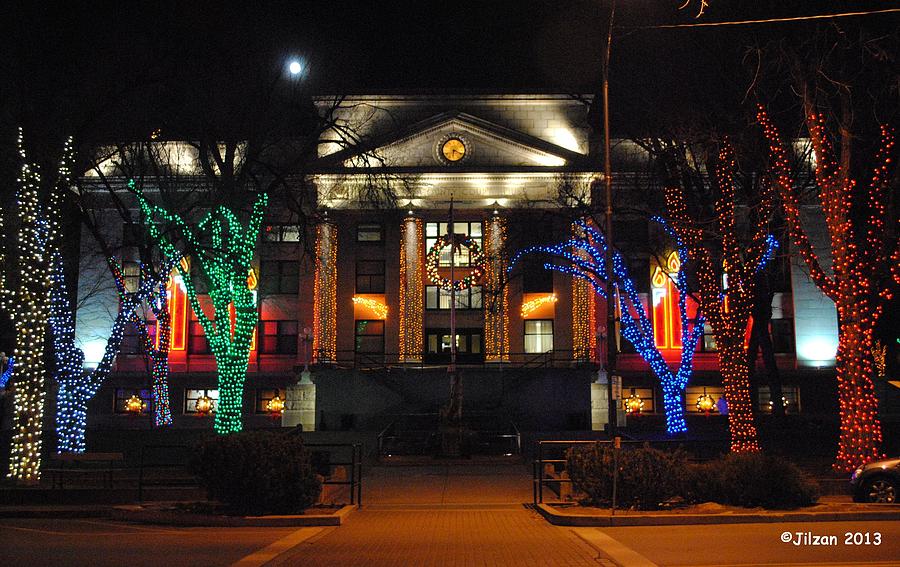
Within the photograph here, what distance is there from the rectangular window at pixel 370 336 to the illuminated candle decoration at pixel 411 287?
5.07 feet

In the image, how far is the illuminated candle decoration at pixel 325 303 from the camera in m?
47.0

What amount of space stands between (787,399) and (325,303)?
25775 millimetres

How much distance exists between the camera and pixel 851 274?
2120cm

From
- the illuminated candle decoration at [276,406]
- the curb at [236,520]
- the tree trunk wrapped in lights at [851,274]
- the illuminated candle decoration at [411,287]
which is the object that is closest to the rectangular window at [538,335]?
the illuminated candle decoration at [411,287]

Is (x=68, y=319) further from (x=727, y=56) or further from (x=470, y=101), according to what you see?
(x=470, y=101)

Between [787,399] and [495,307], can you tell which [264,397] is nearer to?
[495,307]

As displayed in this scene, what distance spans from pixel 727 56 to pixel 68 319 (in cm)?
2216

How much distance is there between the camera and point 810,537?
42.3 ft

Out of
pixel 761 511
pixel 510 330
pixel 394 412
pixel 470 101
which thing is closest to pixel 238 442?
pixel 761 511

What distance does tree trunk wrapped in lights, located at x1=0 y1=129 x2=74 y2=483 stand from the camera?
22.0 metres

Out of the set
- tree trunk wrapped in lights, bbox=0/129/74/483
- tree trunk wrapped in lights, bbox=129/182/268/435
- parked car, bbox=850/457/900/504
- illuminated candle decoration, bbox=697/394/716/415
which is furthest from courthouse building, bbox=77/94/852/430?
parked car, bbox=850/457/900/504

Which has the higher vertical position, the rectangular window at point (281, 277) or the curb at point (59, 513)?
the rectangular window at point (281, 277)

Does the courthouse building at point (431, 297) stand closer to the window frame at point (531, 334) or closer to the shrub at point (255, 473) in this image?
the window frame at point (531, 334)

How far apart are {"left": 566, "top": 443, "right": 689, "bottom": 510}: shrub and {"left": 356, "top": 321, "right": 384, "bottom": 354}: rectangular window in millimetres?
32822
